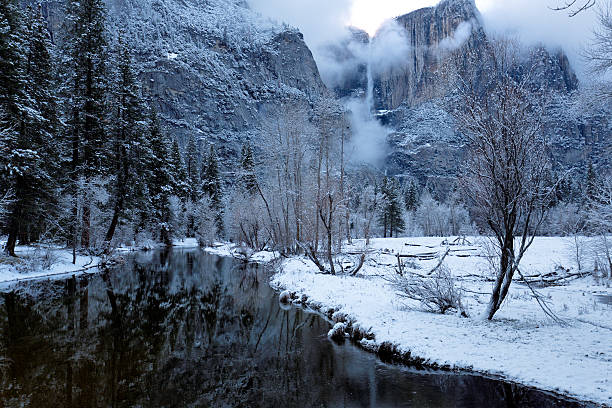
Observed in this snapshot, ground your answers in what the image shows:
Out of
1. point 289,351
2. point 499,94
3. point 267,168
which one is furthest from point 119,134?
point 499,94

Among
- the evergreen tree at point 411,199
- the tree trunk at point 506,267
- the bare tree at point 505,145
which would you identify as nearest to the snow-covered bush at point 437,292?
the tree trunk at point 506,267

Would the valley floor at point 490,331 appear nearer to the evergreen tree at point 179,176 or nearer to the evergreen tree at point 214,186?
the evergreen tree at point 179,176

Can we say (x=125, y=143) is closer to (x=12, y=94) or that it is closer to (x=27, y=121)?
(x=27, y=121)

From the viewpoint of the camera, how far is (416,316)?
9.28 metres

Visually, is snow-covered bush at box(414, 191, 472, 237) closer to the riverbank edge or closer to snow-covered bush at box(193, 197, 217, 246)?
snow-covered bush at box(193, 197, 217, 246)

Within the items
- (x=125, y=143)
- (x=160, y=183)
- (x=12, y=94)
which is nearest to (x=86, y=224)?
(x=125, y=143)

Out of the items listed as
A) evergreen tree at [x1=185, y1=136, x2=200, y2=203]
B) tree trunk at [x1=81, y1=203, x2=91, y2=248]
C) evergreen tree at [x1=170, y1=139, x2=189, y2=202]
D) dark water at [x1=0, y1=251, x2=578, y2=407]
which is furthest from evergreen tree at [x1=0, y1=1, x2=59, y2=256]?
evergreen tree at [x1=185, y1=136, x2=200, y2=203]

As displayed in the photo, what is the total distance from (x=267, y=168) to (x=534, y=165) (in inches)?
829

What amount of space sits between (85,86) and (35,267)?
42.8 feet

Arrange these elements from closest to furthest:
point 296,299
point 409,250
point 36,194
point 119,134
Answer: point 296,299
point 36,194
point 119,134
point 409,250

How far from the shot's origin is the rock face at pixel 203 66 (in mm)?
133000

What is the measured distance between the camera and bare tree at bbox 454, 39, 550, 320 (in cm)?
752

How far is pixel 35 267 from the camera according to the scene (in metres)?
17.1

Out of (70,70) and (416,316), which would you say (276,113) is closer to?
(70,70)
